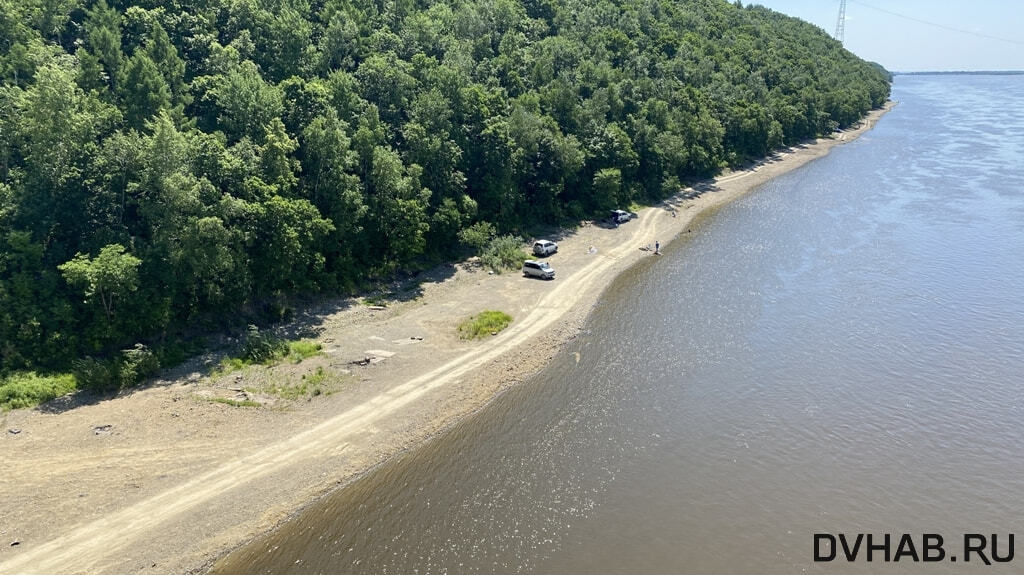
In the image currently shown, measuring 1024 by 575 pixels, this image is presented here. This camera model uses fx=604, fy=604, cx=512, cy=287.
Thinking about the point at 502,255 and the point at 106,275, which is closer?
the point at 106,275

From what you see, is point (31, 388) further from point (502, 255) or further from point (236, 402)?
point (502, 255)

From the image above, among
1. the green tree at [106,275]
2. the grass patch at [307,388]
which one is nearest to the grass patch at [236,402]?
the grass patch at [307,388]

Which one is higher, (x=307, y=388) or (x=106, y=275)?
(x=106, y=275)

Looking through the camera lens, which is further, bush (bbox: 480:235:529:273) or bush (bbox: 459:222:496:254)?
bush (bbox: 459:222:496:254)

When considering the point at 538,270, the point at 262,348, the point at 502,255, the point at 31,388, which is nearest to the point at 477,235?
the point at 502,255

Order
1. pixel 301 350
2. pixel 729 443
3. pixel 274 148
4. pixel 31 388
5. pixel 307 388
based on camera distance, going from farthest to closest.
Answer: pixel 274 148
pixel 301 350
pixel 307 388
pixel 31 388
pixel 729 443

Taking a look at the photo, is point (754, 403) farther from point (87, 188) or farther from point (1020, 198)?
point (1020, 198)

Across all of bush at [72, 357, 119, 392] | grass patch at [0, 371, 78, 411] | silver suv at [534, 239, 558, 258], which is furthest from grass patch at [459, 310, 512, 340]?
grass patch at [0, 371, 78, 411]

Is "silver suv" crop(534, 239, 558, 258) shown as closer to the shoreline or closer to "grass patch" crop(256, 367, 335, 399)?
the shoreline
